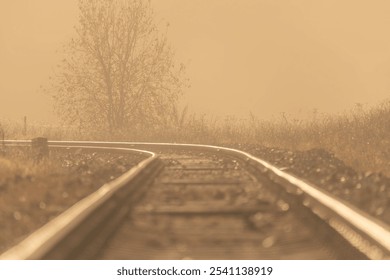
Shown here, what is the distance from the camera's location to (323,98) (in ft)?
301

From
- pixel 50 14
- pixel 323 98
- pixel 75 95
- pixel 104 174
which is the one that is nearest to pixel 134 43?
pixel 75 95

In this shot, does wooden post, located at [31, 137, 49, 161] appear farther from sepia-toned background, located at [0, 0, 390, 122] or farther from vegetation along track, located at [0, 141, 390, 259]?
sepia-toned background, located at [0, 0, 390, 122]

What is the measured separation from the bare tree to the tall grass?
937 millimetres

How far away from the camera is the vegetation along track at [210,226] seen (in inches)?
198

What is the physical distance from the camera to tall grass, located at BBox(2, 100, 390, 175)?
1505cm

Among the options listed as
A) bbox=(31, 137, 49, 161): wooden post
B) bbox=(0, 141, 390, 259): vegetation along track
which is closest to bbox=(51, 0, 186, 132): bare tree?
bbox=(31, 137, 49, 161): wooden post

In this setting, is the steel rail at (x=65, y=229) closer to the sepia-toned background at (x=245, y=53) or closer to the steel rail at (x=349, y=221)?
the steel rail at (x=349, y=221)

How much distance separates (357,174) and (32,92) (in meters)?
92.0

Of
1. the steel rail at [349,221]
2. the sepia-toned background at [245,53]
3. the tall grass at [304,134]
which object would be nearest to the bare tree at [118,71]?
the tall grass at [304,134]

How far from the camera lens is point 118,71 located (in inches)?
1316

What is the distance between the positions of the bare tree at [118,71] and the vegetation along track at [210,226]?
22841 millimetres

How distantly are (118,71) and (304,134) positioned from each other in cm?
1373

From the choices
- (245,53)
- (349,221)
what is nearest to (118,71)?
(349,221)

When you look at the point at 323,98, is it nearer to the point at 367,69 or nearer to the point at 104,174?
the point at 367,69
